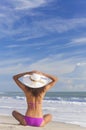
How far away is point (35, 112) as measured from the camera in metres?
8.46

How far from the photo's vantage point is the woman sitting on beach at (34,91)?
27.5 ft

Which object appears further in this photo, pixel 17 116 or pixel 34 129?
pixel 17 116

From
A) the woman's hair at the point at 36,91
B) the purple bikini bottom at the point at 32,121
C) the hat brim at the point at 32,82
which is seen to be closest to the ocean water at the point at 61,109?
the purple bikini bottom at the point at 32,121

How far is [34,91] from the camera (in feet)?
27.8

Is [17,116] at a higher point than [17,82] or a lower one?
lower

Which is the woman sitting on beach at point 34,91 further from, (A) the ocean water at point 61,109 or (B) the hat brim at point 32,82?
(A) the ocean water at point 61,109

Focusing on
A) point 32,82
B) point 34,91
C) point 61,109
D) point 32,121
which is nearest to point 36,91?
point 34,91

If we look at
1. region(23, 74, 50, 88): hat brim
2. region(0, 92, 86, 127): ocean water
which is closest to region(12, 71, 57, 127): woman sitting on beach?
region(23, 74, 50, 88): hat brim

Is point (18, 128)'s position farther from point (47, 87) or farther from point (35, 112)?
point (47, 87)

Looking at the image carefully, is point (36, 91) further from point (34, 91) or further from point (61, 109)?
point (61, 109)

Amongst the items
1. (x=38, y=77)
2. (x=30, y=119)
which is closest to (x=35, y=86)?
(x=38, y=77)

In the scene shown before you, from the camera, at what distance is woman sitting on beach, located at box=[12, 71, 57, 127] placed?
839cm

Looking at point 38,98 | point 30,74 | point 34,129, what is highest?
point 30,74

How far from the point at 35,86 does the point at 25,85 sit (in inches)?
11.0
